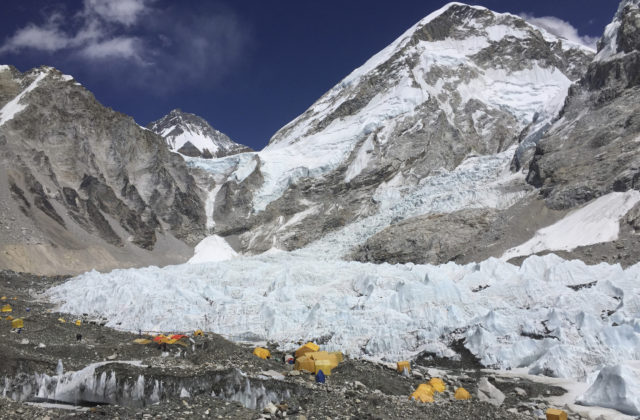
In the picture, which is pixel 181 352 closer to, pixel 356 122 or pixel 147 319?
pixel 147 319

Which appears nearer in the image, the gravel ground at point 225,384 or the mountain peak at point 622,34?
the gravel ground at point 225,384

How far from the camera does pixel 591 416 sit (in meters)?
12.0

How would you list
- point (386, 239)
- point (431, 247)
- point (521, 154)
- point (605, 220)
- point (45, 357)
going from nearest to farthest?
point (45, 357) → point (605, 220) → point (431, 247) → point (386, 239) → point (521, 154)

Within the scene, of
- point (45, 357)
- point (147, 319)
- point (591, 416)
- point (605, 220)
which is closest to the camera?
point (591, 416)

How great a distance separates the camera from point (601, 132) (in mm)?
48562

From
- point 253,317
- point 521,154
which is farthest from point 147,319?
point 521,154

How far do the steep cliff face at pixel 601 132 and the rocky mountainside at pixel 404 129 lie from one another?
172 inches

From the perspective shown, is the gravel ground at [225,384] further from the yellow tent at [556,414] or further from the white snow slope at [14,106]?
the white snow slope at [14,106]

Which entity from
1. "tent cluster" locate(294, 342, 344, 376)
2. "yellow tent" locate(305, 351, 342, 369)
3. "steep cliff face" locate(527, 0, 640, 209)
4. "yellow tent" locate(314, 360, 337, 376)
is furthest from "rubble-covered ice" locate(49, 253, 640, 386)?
"steep cliff face" locate(527, 0, 640, 209)

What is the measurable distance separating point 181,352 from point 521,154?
2094 inches

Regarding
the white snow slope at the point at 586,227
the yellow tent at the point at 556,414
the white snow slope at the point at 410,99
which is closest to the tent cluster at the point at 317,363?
the yellow tent at the point at 556,414

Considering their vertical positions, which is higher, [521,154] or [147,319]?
[521,154]

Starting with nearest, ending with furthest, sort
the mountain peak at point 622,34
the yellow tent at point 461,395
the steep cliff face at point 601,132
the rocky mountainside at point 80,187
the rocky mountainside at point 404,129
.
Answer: the yellow tent at point 461,395
the steep cliff face at point 601,132
the rocky mountainside at point 80,187
the mountain peak at point 622,34
the rocky mountainside at point 404,129

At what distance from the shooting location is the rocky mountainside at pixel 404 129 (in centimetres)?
7038
